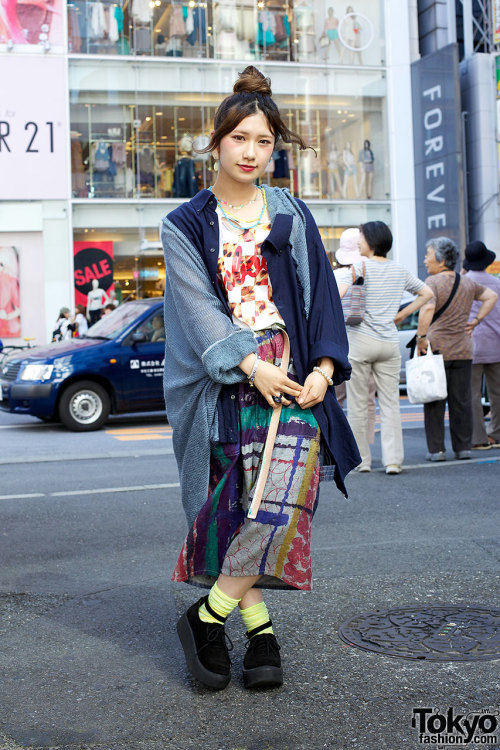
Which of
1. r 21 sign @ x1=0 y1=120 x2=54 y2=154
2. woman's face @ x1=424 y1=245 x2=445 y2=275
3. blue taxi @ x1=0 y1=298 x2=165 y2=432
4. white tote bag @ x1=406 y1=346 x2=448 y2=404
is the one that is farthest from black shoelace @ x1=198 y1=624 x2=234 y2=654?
r 21 sign @ x1=0 y1=120 x2=54 y2=154

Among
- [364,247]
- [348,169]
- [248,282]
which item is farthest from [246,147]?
[348,169]

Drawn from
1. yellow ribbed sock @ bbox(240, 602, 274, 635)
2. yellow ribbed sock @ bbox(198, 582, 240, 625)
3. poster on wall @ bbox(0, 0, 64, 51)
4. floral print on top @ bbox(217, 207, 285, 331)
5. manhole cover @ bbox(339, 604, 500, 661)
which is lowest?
manhole cover @ bbox(339, 604, 500, 661)

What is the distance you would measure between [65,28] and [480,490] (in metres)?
23.9

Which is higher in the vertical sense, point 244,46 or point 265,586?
point 244,46

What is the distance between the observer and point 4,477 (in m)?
8.50

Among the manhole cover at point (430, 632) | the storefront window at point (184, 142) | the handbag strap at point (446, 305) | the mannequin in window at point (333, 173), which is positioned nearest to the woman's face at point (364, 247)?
the handbag strap at point (446, 305)

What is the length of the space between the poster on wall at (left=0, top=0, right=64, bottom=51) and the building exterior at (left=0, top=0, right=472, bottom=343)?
38 mm

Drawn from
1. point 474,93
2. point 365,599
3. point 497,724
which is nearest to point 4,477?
point 365,599

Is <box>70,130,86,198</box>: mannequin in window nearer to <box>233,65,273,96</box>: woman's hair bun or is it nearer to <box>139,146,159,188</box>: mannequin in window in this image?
<box>139,146,159,188</box>: mannequin in window

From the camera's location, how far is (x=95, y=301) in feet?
90.5

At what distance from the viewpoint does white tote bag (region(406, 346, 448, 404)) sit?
8164 millimetres

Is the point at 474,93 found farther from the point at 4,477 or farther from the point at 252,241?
the point at 252,241

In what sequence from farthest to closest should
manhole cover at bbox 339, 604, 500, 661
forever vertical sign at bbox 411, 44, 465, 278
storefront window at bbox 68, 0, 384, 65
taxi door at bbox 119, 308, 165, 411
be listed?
forever vertical sign at bbox 411, 44, 465, 278, storefront window at bbox 68, 0, 384, 65, taxi door at bbox 119, 308, 165, 411, manhole cover at bbox 339, 604, 500, 661

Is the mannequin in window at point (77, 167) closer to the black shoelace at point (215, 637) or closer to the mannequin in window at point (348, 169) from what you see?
the mannequin in window at point (348, 169)
